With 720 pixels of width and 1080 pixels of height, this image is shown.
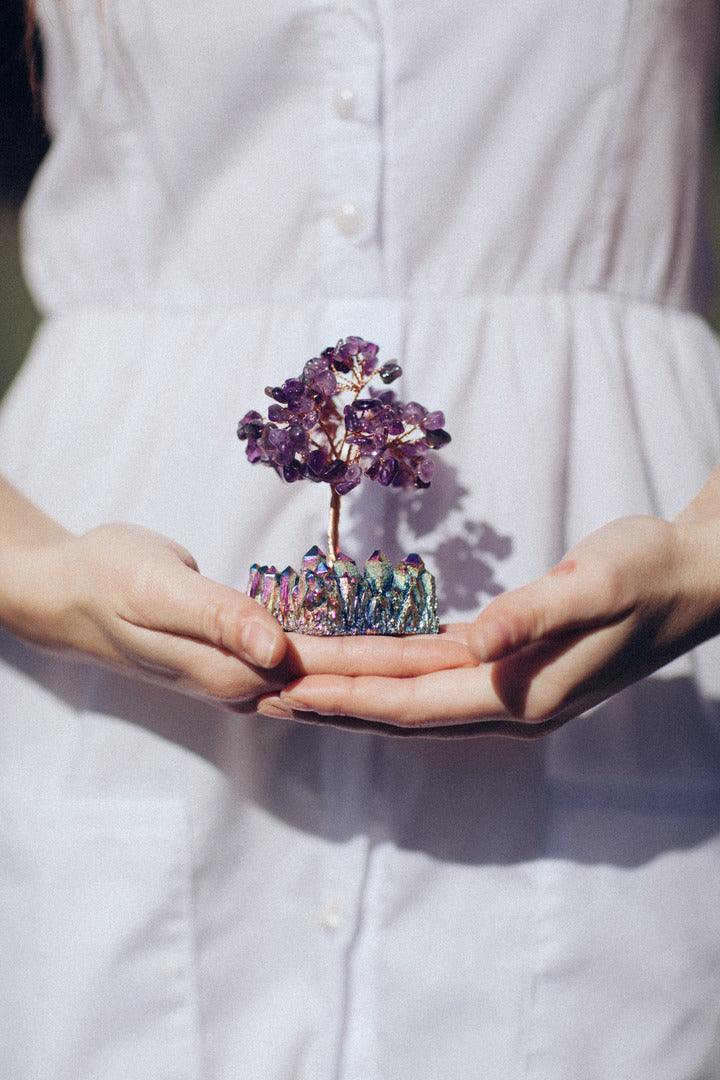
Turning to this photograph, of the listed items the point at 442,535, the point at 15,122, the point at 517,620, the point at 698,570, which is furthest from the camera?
the point at 15,122

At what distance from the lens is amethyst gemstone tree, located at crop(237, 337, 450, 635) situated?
2.64 feet

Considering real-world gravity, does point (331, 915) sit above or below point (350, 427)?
below

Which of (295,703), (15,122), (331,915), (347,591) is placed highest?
(15,122)

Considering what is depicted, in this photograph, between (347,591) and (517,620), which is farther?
(347,591)

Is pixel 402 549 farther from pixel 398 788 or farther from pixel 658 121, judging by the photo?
pixel 658 121

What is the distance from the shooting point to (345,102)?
2.86ft

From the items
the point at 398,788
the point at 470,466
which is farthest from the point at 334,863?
the point at 470,466

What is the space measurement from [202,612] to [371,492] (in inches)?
9.8

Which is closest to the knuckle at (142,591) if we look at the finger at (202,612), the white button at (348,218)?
the finger at (202,612)

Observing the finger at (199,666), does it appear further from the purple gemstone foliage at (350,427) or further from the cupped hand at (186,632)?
the purple gemstone foliage at (350,427)

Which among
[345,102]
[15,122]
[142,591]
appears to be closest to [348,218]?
[345,102]

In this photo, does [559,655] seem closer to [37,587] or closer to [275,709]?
[275,709]

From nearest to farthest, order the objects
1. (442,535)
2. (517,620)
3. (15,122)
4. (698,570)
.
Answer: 1. (517,620)
2. (698,570)
3. (442,535)
4. (15,122)

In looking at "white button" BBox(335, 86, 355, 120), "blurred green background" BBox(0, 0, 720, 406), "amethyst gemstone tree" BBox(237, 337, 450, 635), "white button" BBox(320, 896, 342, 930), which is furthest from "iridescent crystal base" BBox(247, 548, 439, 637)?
"blurred green background" BBox(0, 0, 720, 406)
